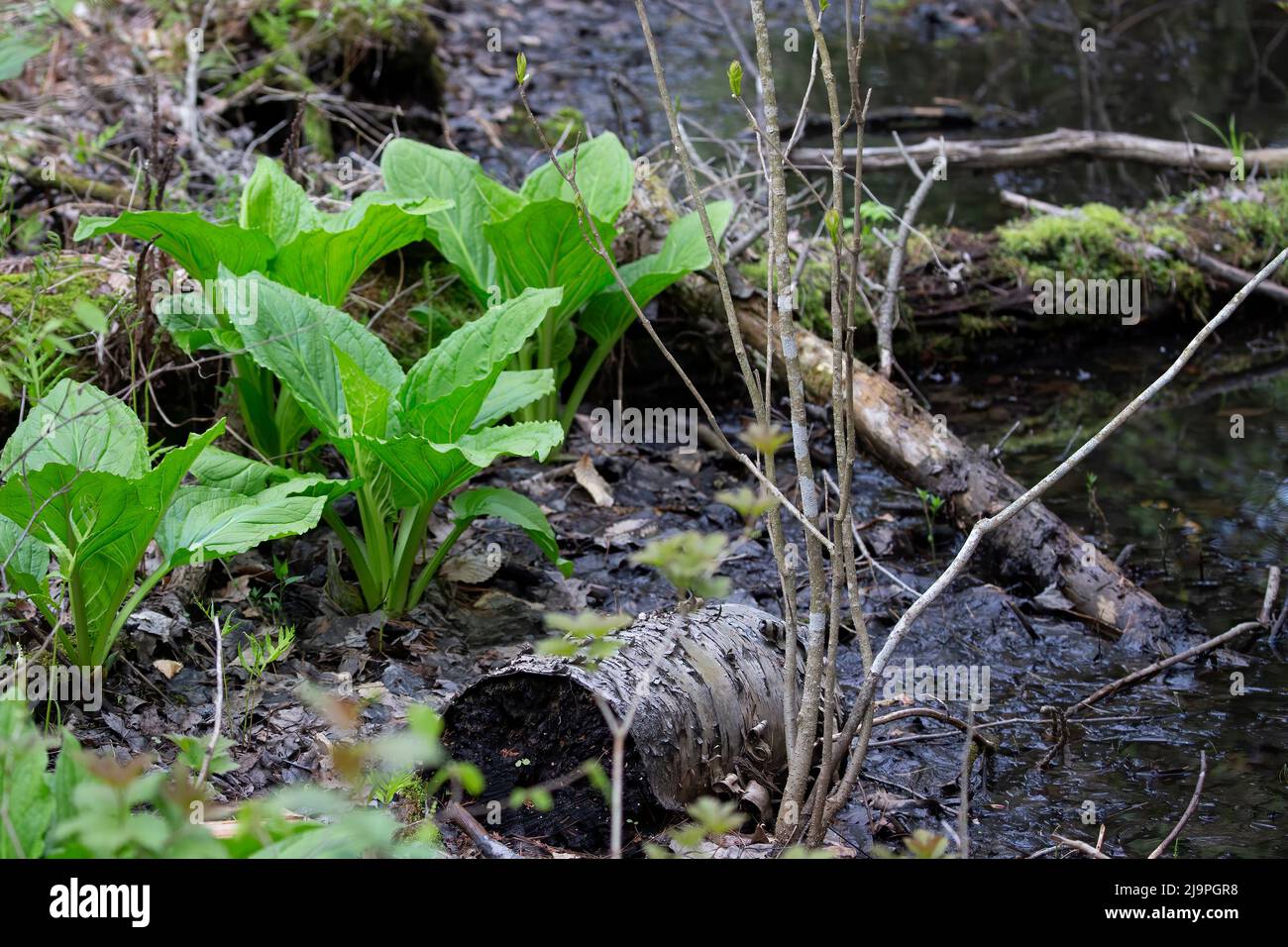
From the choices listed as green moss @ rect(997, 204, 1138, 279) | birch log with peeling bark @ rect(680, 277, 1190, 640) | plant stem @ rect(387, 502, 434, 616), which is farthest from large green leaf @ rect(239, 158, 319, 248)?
green moss @ rect(997, 204, 1138, 279)

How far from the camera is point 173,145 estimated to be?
3.83 m

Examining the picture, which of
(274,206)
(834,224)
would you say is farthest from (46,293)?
(834,224)

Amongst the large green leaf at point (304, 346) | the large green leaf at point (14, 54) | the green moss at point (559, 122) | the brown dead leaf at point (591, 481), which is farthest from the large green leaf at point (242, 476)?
the green moss at point (559, 122)

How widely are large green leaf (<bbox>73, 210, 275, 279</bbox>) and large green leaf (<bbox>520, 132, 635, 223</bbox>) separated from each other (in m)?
1.06

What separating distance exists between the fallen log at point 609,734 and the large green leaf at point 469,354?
87 cm

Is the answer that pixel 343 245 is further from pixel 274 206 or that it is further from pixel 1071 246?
pixel 1071 246

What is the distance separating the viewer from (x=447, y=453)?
2963 millimetres

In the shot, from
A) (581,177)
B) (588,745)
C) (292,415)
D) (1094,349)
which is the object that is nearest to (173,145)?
(292,415)

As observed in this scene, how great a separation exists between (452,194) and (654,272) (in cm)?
79

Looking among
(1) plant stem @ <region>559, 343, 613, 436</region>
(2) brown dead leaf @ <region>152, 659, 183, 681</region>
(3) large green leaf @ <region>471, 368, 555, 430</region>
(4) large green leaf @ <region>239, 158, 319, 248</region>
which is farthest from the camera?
(1) plant stem @ <region>559, 343, 613, 436</region>

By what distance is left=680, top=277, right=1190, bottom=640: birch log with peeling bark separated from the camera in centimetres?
385

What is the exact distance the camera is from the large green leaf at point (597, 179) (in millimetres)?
4227

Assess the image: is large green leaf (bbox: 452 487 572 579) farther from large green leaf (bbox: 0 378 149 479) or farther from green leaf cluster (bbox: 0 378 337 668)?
large green leaf (bbox: 0 378 149 479)

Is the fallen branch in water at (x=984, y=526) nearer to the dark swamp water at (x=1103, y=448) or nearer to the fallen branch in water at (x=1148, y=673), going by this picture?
the dark swamp water at (x=1103, y=448)
